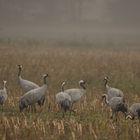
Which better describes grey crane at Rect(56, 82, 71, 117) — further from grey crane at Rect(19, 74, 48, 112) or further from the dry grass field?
grey crane at Rect(19, 74, 48, 112)

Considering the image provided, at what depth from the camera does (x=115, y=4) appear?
291ft

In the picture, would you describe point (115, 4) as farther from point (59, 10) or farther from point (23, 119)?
point (23, 119)

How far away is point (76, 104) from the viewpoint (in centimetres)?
1644

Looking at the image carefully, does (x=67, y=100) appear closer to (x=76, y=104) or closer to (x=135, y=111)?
(x=135, y=111)

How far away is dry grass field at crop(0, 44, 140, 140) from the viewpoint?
11.5 m

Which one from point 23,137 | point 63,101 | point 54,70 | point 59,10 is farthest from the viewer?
point 59,10

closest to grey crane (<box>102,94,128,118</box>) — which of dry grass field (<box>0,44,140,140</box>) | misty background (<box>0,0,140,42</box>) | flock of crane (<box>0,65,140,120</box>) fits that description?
flock of crane (<box>0,65,140,120</box>)

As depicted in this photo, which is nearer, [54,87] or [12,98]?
[12,98]

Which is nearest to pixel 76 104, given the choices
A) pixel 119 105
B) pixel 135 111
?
pixel 119 105

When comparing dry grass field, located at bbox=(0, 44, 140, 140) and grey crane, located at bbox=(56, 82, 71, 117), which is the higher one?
grey crane, located at bbox=(56, 82, 71, 117)

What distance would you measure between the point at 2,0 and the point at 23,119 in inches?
2841

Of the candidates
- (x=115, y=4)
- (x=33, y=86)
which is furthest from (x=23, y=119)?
(x=115, y=4)

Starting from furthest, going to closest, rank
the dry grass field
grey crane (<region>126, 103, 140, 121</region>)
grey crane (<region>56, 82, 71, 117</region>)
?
grey crane (<region>56, 82, 71, 117</region>) → grey crane (<region>126, 103, 140, 121</region>) → the dry grass field

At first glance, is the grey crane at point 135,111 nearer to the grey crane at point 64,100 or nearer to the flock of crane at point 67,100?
the flock of crane at point 67,100
